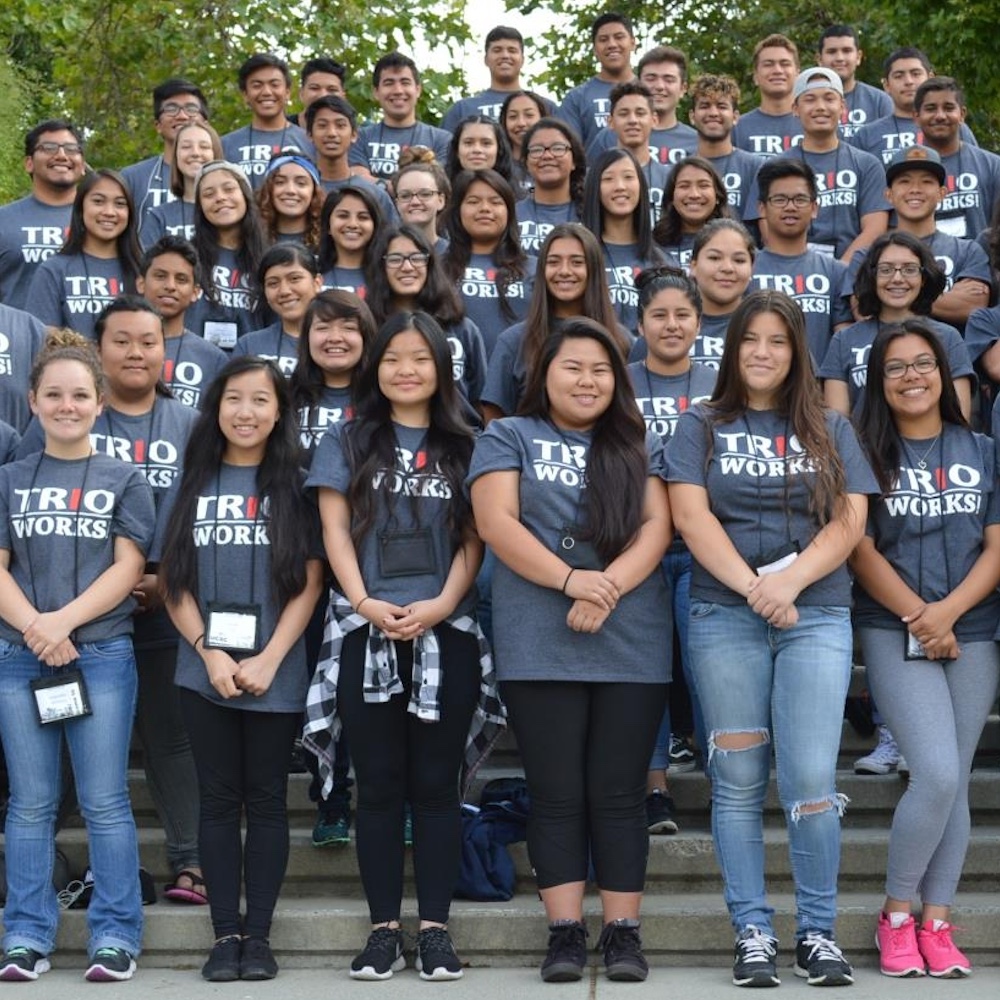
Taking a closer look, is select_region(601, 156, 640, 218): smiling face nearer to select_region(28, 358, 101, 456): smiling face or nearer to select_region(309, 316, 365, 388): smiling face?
select_region(309, 316, 365, 388): smiling face

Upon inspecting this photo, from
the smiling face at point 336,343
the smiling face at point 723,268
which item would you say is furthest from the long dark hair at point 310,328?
the smiling face at point 723,268

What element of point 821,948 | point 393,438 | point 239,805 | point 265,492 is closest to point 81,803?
point 239,805

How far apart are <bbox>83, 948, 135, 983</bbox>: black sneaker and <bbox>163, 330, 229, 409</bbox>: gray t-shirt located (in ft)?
7.38

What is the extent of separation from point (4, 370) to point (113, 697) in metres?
1.80

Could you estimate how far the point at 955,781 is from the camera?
17.5ft

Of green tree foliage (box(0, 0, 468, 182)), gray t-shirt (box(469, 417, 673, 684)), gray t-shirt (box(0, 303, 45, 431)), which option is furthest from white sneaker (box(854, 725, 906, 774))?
green tree foliage (box(0, 0, 468, 182))

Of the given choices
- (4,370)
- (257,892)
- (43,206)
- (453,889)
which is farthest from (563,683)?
(43,206)

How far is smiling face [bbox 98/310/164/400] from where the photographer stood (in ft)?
20.1

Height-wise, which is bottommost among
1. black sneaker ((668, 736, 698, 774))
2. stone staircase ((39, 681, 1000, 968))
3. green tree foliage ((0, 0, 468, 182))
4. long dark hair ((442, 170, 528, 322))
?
stone staircase ((39, 681, 1000, 968))

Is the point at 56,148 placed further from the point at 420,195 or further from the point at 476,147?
the point at 476,147

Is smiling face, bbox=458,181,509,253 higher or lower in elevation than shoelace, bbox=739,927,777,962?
higher

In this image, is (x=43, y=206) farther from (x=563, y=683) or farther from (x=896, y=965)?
(x=896, y=965)

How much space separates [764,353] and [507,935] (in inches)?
80.7

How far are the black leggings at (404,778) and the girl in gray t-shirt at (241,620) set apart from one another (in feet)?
0.78
